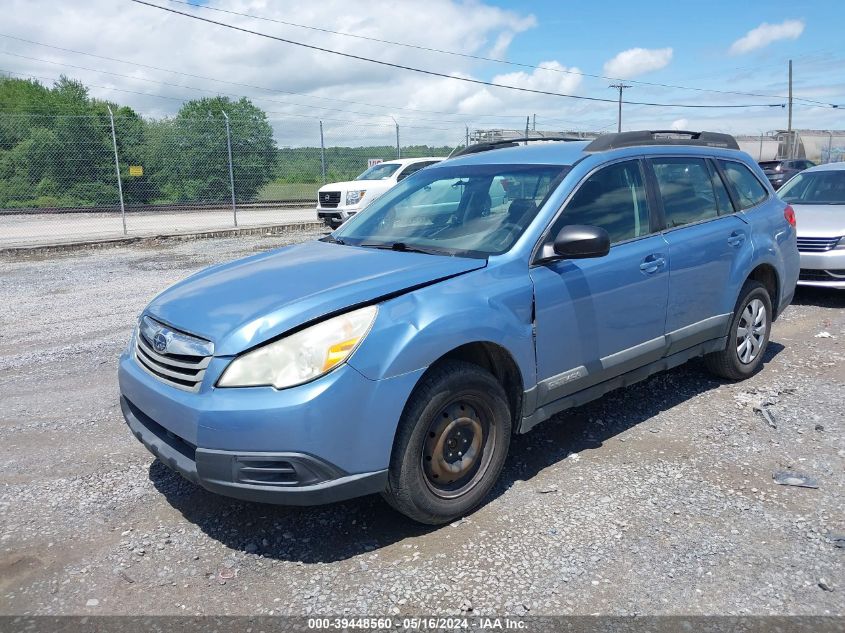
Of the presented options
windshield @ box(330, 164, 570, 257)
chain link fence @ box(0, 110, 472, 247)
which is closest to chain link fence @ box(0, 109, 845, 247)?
chain link fence @ box(0, 110, 472, 247)

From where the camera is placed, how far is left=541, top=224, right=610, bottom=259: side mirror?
3492mm

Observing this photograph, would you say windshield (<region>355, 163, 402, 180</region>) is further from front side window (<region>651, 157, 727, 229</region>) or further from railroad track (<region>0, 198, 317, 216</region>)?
front side window (<region>651, 157, 727, 229</region>)

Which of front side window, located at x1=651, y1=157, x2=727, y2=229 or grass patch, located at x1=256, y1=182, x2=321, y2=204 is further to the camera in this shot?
grass patch, located at x1=256, y1=182, x2=321, y2=204

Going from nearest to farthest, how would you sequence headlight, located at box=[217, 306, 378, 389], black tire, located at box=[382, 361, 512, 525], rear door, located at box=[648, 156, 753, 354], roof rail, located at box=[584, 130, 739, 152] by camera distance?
headlight, located at box=[217, 306, 378, 389] < black tire, located at box=[382, 361, 512, 525] < roof rail, located at box=[584, 130, 739, 152] < rear door, located at box=[648, 156, 753, 354]

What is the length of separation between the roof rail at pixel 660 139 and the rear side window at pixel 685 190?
16cm

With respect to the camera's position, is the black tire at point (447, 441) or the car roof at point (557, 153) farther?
the car roof at point (557, 153)

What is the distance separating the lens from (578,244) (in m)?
3.49

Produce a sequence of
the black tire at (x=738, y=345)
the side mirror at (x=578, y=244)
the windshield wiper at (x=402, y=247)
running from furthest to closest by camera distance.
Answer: the black tire at (x=738, y=345) < the windshield wiper at (x=402, y=247) < the side mirror at (x=578, y=244)

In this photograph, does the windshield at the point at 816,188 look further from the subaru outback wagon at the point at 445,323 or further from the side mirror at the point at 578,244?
the side mirror at the point at 578,244

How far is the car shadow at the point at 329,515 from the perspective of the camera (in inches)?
127

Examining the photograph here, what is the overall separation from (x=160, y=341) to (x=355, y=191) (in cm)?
1432

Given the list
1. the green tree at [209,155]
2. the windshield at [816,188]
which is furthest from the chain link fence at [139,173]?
the windshield at [816,188]

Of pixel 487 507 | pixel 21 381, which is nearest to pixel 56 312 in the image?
pixel 21 381

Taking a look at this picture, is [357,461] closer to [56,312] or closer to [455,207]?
[455,207]
